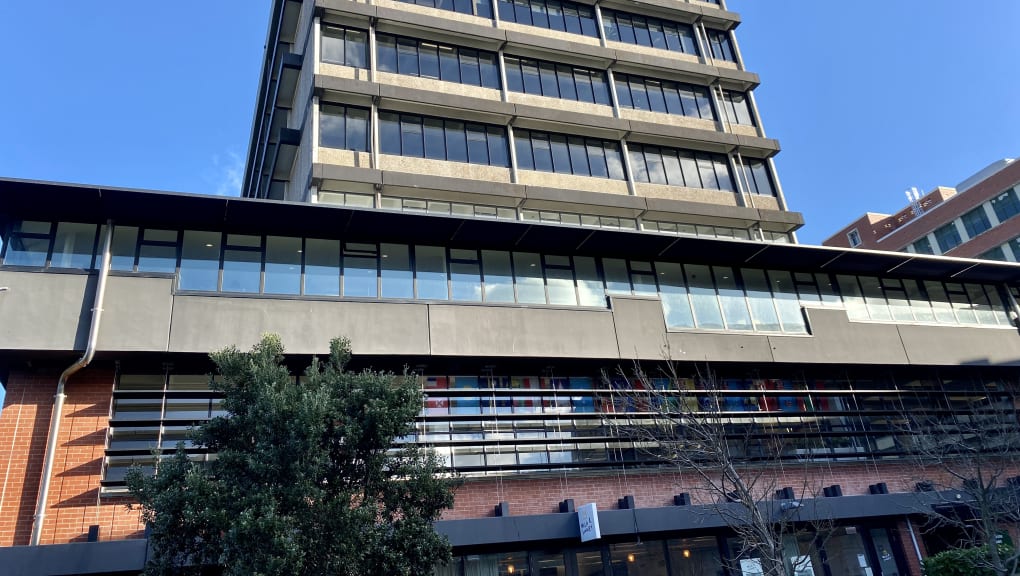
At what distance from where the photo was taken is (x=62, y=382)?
653 inches

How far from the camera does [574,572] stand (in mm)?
18203

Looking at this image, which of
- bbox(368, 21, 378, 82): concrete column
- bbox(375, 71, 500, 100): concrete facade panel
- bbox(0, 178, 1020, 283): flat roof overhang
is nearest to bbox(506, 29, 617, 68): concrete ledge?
bbox(375, 71, 500, 100): concrete facade panel

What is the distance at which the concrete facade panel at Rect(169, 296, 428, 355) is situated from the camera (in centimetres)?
1750

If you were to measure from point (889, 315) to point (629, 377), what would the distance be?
34.5 ft

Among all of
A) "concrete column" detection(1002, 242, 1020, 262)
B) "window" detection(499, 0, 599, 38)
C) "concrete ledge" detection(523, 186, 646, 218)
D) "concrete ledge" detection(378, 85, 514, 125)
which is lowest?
"concrete ledge" detection(523, 186, 646, 218)

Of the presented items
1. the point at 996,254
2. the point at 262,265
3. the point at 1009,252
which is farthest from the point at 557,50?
the point at 996,254

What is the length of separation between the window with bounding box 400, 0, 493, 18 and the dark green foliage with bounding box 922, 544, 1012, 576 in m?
23.9

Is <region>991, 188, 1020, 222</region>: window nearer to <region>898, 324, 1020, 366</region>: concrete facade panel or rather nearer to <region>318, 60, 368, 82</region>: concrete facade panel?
<region>898, 324, 1020, 366</region>: concrete facade panel

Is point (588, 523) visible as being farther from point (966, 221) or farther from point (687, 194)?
point (966, 221)

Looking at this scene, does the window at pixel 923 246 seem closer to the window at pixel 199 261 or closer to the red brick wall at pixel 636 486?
the red brick wall at pixel 636 486

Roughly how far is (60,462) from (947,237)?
56961 millimetres

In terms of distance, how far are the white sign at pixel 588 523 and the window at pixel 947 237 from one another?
1863 inches

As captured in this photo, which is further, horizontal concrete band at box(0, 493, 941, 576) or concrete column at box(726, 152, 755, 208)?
concrete column at box(726, 152, 755, 208)

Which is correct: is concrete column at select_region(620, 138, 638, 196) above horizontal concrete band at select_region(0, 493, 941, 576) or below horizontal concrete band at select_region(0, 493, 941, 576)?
above
